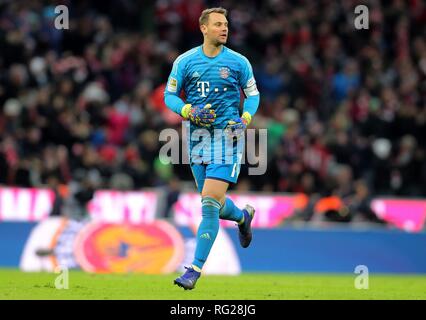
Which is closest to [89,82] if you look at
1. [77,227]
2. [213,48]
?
[77,227]

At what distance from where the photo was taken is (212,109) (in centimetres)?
1151

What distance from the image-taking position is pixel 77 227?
18.0m

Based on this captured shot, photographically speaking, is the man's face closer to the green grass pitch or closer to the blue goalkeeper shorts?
the blue goalkeeper shorts

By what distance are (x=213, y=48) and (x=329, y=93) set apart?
14.4 m

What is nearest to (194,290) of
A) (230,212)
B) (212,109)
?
(230,212)

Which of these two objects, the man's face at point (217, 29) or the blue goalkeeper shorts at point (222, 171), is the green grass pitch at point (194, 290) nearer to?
the blue goalkeeper shorts at point (222, 171)

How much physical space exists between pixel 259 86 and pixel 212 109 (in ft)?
44.1

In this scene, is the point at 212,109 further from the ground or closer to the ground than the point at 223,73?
closer to the ground

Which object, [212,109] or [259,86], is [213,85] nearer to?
[212,109]

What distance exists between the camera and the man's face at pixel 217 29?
11.5 metres

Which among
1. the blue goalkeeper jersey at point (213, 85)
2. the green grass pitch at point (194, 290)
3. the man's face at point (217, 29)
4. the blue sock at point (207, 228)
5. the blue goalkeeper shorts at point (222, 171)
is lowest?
the green grass pitch at point (194, 290)

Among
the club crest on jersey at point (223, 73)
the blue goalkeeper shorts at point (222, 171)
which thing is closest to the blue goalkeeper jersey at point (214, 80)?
the club crest on jersey at point (223, 73)

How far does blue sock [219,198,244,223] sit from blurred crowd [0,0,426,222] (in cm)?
816

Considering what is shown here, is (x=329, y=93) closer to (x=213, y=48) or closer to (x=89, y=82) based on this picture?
(x=89, y=82)
